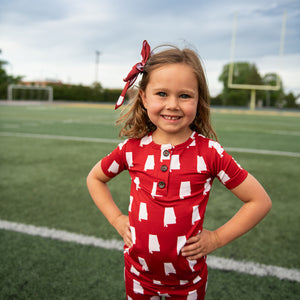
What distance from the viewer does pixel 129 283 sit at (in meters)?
1.31

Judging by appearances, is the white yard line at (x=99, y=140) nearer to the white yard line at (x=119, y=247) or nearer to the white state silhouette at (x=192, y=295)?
the white yard line at (x=119, y=247)

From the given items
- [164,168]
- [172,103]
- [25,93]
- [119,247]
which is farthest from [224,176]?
[25,93]

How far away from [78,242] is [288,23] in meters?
29.6

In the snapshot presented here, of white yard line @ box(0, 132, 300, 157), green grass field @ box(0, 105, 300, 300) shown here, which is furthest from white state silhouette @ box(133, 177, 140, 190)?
white yard line @ box(0, 132, 300, 157)

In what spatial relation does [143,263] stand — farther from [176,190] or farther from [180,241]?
[176,190]

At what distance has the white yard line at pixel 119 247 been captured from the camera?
6.45 feet

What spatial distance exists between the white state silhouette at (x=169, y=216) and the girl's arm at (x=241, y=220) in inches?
3.9

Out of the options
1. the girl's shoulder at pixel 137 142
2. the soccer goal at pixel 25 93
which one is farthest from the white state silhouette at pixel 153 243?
the soccer goal at pixel 25 93

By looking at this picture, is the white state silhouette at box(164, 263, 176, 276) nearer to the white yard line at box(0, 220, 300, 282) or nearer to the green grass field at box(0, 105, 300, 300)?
the green grass field at box(0, 105, 300, 300)

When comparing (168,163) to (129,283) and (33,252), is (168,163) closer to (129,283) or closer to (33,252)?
(129,283)

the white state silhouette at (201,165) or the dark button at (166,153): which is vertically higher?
the dark button at (166,153)

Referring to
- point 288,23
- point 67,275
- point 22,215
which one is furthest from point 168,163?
point 288,23

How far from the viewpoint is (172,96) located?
46.4 inches

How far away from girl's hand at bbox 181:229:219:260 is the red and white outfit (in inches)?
0.7
